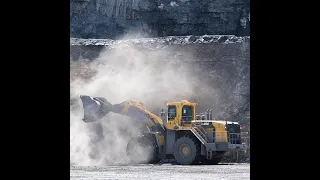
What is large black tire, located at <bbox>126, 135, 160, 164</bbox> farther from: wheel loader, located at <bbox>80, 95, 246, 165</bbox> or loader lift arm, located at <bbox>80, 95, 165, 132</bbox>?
loader lift arm, located at <bbox>80, 95, 165, 132</bbox>

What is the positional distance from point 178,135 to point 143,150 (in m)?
1.49

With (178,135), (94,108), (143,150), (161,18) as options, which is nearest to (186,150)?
(178,135)

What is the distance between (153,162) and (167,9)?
80.4ft

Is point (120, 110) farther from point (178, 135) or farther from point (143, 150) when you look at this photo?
point (178, 135)

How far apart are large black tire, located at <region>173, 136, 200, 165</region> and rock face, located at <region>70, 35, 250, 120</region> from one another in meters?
10.1

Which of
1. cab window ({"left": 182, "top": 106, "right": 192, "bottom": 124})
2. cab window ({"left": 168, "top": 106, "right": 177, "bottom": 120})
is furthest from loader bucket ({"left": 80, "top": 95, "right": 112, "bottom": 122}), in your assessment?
cab window ({"left": 182, "top": 106, "right": 192, "bottom": 124})

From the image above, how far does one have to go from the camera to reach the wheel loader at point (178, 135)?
21578mm

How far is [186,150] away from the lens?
70.9 ft

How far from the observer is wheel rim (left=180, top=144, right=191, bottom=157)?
847 inches

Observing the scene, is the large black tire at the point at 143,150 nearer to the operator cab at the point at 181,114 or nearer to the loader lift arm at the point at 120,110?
the loader lift arm at the point at 120,110

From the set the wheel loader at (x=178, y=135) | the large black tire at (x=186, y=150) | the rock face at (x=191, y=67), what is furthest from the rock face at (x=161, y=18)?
the large black tire at (x=186, y=150)

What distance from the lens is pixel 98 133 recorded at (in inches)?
1119
